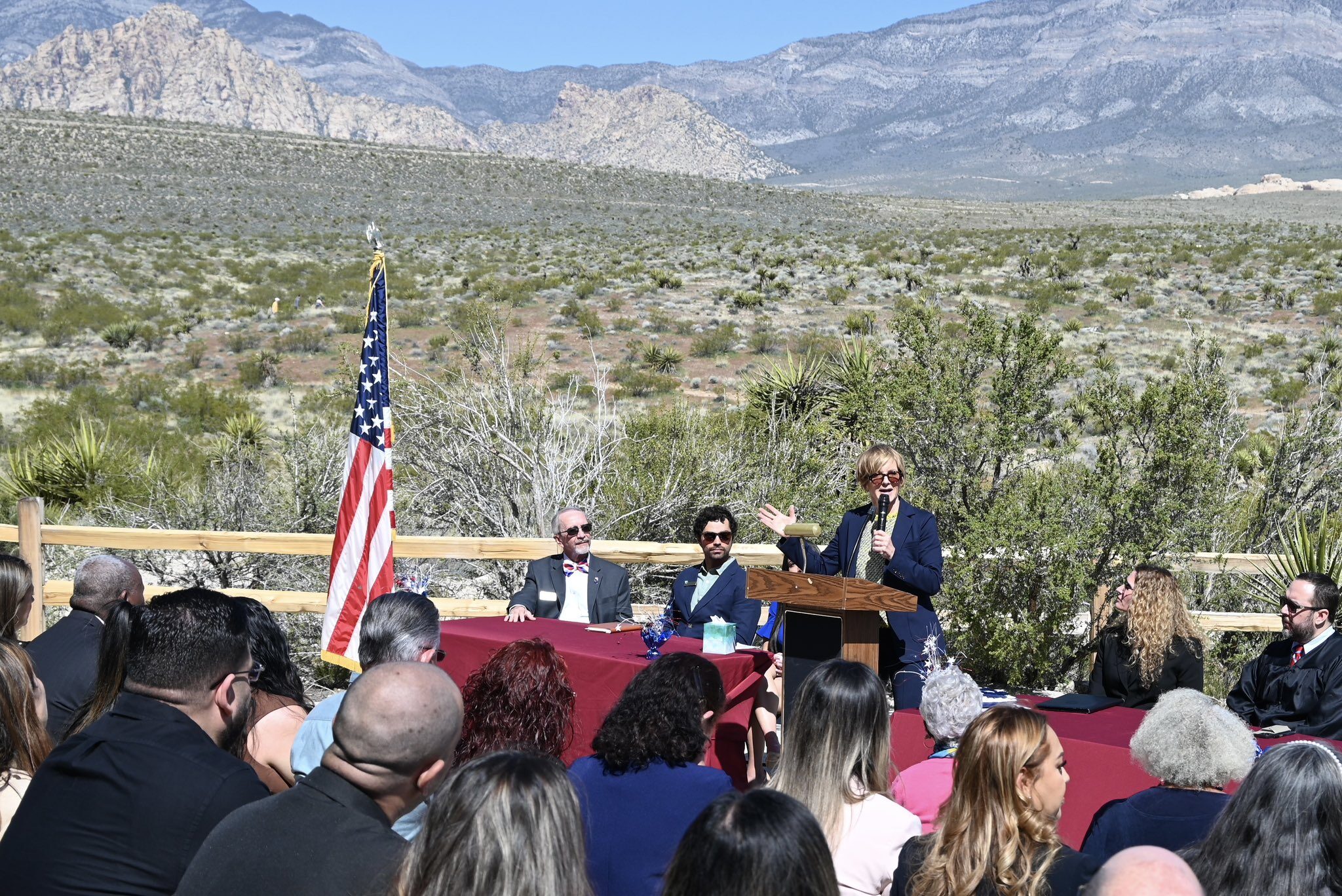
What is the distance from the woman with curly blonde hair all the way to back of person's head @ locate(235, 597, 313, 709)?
3.68 metres

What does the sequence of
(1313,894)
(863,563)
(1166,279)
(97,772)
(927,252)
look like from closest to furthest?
(1313,894), (97,772), (863,563), (1166,279), (927,252)

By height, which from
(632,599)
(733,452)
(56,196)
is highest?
(56,196)

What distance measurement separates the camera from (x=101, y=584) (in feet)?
16.2

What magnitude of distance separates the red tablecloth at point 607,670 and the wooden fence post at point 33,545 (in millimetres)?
3106

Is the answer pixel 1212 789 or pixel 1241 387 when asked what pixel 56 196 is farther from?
pixel 1212 789

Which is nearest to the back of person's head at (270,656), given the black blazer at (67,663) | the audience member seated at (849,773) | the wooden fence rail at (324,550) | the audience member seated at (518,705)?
the black blazer at (67,663)

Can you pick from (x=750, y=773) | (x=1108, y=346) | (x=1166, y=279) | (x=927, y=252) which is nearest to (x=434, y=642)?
(x=750, y=773)

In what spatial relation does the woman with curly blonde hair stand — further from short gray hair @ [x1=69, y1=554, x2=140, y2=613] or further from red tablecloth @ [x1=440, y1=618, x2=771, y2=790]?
short gray hair @ [x1=69, y1=554, x2=140, y2=613]

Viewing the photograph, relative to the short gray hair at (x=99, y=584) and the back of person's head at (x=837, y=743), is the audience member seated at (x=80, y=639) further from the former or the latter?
the back of person's head at (x=837, y=743)

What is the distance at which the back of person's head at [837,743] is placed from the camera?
3.53 metres

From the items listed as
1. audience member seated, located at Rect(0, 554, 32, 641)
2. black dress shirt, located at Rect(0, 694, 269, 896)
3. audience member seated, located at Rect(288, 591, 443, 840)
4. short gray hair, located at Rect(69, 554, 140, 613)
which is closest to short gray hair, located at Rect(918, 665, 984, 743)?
audience member seated, located at Rect(288, 591, 443, 840)

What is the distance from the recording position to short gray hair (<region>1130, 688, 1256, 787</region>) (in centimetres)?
353

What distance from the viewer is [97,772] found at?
2949 millimetres

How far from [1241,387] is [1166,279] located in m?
13.8
